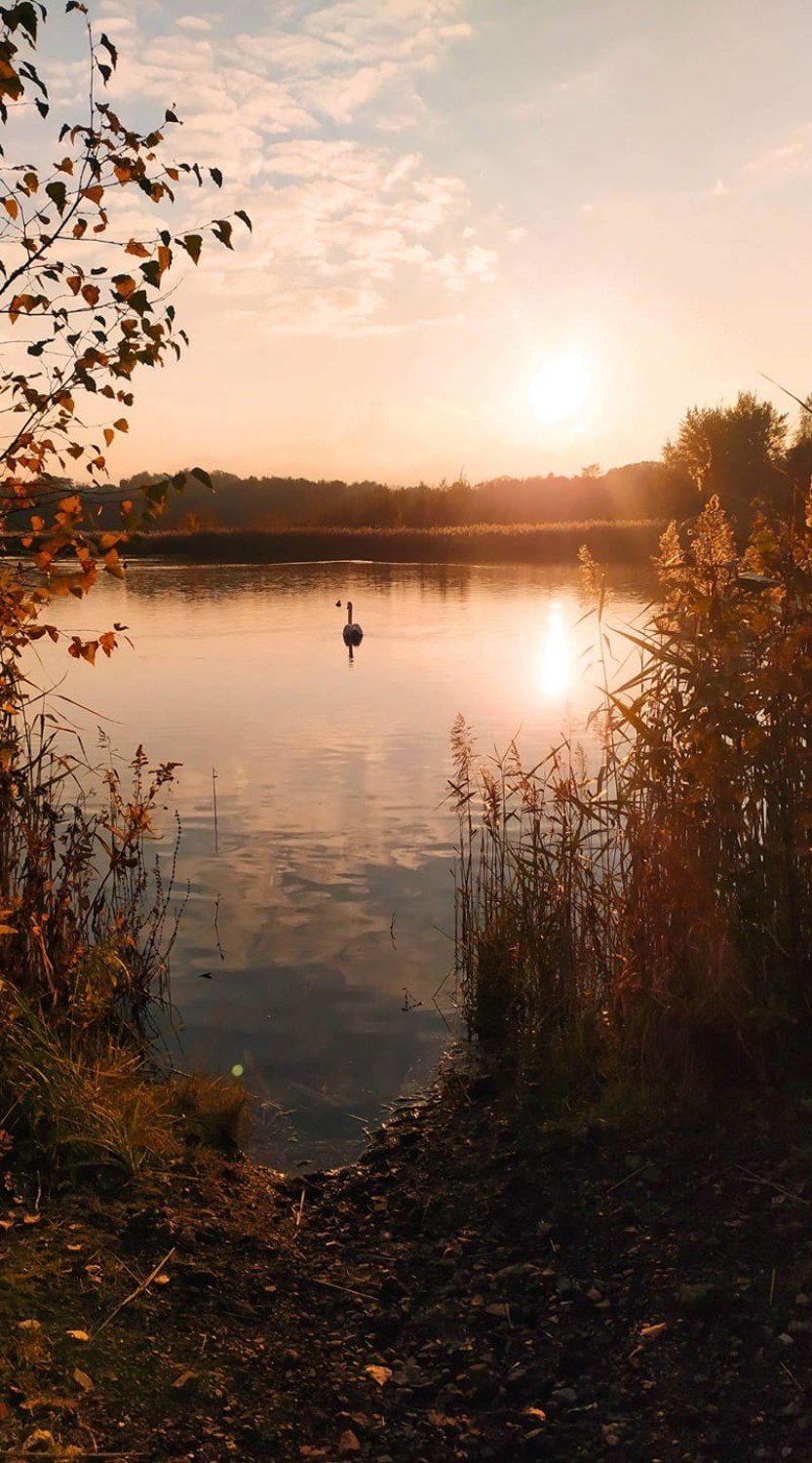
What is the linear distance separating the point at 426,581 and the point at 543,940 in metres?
40.5

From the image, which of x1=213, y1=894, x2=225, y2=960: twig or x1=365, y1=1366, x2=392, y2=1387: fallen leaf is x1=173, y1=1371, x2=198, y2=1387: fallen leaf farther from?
x1=213, y1=894, x2=225, y2=960: twig

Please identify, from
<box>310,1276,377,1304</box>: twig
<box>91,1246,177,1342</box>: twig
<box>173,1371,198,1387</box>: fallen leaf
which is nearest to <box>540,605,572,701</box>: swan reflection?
<box>310,1276,377,1304</box>: twig

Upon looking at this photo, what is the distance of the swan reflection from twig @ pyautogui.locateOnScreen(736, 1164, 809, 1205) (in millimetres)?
14845

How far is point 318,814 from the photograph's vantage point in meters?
11.6

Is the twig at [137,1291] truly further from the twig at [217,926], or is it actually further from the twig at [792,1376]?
the twig at [217,926]

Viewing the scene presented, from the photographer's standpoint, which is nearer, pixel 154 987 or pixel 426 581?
pixel 154 987

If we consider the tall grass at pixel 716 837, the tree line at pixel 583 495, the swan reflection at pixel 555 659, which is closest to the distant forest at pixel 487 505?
the tree line at pixel 583 495

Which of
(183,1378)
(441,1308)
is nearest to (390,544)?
(441,1308)

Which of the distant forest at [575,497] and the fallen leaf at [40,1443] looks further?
the distant forest at [575,497]

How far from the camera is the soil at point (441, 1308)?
125 inches

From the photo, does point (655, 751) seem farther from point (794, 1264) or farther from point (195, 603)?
point (195, 603)

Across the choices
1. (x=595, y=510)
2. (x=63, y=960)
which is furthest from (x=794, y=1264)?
(x=595, y=510)

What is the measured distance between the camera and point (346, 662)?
78.2 ft

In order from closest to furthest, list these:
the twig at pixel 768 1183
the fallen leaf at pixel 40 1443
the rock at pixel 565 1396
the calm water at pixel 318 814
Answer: the fallen leaf at pixel 40 1443 → the rock at pixel 565 1396 → the twig at pixel 768 1183 → the calm water at pixel 318 814
